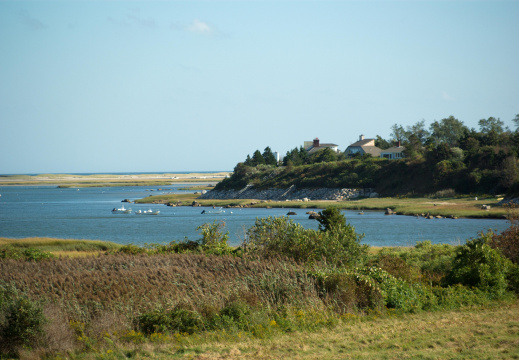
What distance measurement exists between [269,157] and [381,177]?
4915 centimetres

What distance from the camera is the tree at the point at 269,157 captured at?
490 feet

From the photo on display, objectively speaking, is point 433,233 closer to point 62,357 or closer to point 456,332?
point 456,332

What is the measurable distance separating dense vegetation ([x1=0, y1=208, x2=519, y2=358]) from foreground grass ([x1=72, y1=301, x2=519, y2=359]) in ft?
0.70

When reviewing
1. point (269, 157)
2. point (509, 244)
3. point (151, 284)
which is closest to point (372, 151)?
point (269, 157)

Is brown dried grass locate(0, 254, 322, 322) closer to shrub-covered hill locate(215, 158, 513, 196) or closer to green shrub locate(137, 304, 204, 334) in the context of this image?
green shrub locate(137, 304, 204, 334)

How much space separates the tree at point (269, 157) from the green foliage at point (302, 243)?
126m

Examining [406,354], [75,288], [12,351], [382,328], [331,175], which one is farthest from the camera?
[331,175]

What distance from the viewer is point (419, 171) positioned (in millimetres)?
102125

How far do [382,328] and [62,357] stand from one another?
7.12 metres

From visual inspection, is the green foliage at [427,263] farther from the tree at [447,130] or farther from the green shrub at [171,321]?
the tree at [447,130]

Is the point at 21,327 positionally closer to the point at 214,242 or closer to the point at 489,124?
the point at 214,242

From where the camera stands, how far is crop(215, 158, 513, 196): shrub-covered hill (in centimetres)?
8969

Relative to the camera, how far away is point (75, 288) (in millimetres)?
14781

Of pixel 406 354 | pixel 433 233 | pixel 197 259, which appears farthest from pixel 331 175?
pixel 406 354
